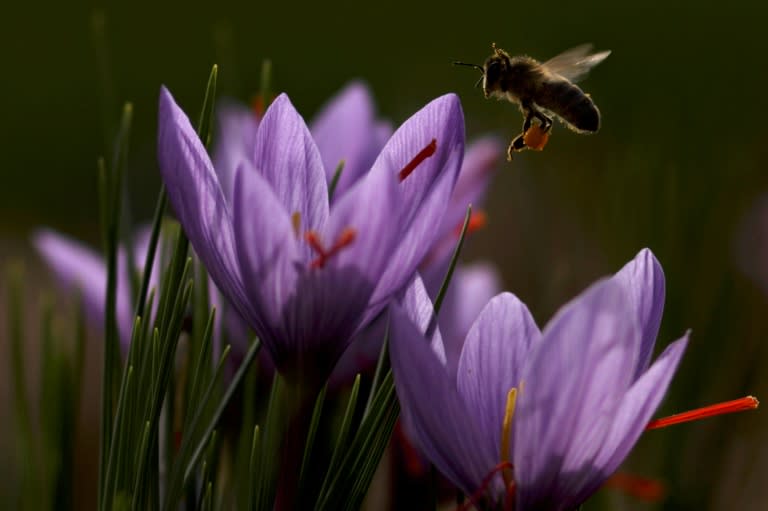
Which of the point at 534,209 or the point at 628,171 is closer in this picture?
the point at 628,171

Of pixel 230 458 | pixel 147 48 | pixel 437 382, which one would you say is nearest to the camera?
pixel 437 382

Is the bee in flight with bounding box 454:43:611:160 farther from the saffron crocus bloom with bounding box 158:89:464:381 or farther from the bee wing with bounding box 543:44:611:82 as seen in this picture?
the saffron crocus bloom with bounding box 158:89:464:381

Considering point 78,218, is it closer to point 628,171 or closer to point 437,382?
point 628,171

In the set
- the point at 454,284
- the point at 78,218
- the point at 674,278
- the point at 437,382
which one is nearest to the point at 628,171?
the point at 674,278

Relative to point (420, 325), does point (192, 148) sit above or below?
above

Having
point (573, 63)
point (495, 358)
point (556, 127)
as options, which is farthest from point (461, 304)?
point (556, 127)

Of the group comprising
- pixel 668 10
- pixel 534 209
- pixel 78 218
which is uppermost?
pixel 668 10

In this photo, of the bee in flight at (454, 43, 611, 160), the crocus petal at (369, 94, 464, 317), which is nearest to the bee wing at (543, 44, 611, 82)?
the bee in flight at (454, 43, 611, 160)

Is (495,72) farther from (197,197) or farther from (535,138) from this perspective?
(197,197)
